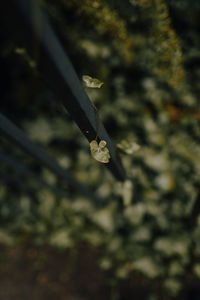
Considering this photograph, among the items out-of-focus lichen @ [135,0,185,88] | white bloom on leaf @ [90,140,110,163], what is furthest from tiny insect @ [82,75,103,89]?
out-of-focus lichen @ [135,0,185,88]

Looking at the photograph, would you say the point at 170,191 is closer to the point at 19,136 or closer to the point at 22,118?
the point at 19,136

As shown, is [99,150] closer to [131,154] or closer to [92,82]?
[92,82]

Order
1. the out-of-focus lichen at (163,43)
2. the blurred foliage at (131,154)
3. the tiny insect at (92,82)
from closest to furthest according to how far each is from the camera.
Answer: the tiny insect at (92,82) → the out-of-focus lichen at (163,43) → the blurred foliage at (131,154)

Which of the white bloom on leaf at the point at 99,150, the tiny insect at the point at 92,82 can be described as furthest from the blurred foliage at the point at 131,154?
the tiny insect at the point at 92,82

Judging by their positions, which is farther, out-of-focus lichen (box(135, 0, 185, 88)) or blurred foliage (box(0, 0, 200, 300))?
blurred foliage (box(0, 0, 200, 300))

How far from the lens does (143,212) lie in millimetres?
1672

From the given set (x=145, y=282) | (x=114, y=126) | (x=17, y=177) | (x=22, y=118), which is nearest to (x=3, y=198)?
(x=17, y=177)

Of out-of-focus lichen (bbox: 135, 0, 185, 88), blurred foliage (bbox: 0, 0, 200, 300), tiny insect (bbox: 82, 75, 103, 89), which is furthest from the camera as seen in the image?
blurred foliage (bbox: 0, 0, 200, 300)

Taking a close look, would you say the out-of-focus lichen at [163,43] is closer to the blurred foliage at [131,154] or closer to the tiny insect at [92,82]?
the blurred foliage at [131,154]

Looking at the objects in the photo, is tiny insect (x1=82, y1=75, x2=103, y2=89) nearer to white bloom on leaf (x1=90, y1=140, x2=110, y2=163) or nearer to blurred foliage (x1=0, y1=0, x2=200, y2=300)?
white bloom on leaf (x1=90, y1=140, x2=110, y2=163)

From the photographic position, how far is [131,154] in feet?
5.80

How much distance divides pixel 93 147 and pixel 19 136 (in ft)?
1.29

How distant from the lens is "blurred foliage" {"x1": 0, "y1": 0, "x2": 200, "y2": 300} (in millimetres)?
1592

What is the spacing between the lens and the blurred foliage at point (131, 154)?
159 centimetres
